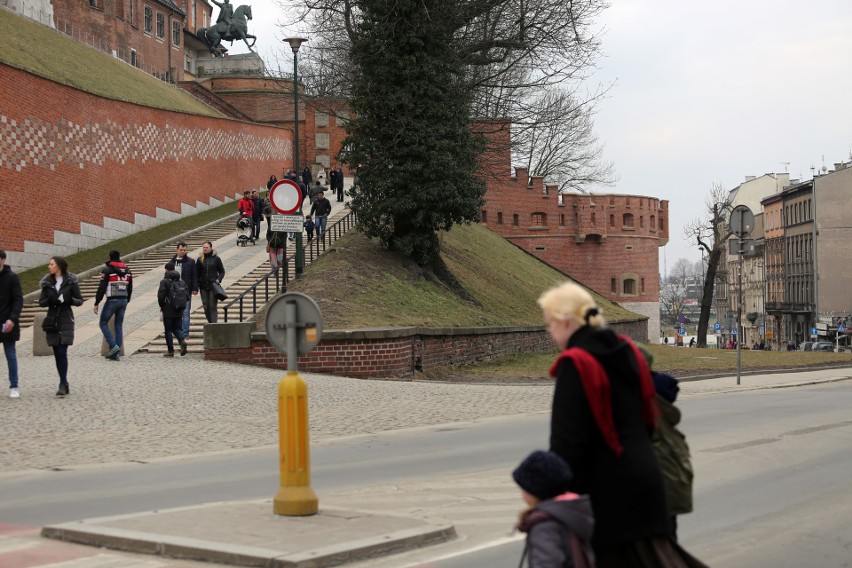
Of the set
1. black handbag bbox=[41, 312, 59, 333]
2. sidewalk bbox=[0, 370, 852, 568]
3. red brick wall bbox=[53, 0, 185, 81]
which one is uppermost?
red brick wall bbox=[53, 0, 185, 81]

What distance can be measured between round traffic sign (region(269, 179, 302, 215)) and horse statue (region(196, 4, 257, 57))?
7214 cm

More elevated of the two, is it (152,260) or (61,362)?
(152,260)

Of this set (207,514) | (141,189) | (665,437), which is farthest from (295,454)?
(141,189)

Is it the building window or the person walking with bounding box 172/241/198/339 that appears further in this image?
the building window

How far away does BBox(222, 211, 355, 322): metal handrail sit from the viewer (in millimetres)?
23578

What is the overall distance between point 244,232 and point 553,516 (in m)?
34.1

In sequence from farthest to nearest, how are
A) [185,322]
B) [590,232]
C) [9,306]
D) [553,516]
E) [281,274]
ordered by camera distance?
[590,232] → [281,274] → [185,322] → [9,306] → [553,516]

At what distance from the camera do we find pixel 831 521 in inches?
356

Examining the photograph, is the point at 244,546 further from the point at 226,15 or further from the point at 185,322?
the point at 226,15

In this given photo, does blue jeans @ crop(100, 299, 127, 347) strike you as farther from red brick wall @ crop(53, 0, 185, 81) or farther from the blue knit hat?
red brick wall @ crop(53, 0, 185, 81)

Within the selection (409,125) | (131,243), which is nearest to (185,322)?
(409,125)

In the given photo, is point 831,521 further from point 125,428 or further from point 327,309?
point 327,309

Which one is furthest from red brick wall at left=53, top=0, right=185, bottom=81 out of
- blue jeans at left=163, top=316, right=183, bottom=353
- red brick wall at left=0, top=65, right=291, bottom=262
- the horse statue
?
blue jeans at left=163, top=316, right=183, bottom=353

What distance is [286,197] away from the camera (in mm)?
22469
